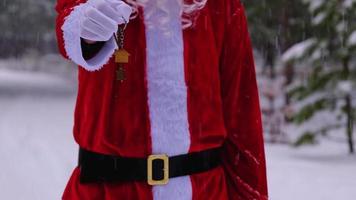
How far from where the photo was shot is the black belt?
179 centimetres

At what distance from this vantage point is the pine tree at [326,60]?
377 inches

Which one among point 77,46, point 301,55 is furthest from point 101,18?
point 301,55

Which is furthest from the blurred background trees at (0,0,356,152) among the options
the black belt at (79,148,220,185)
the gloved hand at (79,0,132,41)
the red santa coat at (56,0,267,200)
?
the gloved hand at (79,0,132,41)

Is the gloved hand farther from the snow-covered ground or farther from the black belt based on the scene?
the snow-covered ground

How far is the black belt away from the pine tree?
8.06 m

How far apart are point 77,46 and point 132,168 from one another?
0.41 m

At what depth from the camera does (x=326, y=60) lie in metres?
10.8

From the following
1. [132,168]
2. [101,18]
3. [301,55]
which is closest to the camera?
Answer: [101,18]

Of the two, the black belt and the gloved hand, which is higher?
the gloved hand

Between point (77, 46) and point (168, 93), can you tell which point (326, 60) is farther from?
point (77, 46)

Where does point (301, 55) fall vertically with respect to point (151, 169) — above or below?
above

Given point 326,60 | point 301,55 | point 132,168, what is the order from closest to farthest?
point 132,168, point 301,55, point 326,60

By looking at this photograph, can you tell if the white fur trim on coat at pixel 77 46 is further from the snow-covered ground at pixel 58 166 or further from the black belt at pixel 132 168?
the snow-covered ground at pixel 58 166

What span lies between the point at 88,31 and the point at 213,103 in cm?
50
